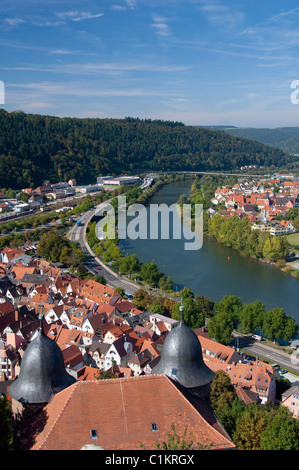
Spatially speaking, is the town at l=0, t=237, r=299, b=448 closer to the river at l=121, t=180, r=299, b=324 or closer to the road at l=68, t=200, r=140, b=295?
the road at l=68, t=200, r=140, b=295

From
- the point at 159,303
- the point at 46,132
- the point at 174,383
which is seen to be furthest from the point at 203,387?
the point at 46,132

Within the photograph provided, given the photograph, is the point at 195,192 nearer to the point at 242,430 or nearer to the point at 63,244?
the point at 63,244

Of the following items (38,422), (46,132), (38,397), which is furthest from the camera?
(46,132)

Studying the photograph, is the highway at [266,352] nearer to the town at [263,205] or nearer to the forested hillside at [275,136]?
the town at [263,205]

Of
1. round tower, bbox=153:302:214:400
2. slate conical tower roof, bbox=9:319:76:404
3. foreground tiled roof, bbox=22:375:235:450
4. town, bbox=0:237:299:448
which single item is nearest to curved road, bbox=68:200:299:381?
town, bbox=0:237:299:448

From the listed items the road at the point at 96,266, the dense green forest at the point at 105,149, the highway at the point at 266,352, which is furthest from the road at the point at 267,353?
the dense green forest at the point at 105,149

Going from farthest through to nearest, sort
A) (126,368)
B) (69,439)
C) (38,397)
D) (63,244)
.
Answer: (63,244) → (126,368) → (38,397) → (69,439)

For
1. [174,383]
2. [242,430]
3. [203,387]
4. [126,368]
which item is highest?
[174,383]
